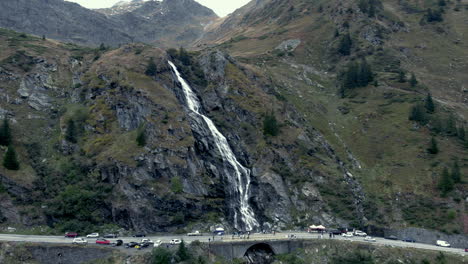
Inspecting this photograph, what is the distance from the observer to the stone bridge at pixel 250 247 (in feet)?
199

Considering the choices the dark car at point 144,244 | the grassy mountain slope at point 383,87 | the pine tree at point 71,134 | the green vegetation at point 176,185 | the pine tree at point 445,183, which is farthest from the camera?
the pine tree at point 71,134

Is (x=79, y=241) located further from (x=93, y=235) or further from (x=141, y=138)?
(x=141, y=138)

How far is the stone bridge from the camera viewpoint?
60.6m

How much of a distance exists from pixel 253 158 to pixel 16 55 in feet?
201

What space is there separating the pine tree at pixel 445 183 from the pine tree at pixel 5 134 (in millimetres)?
76591

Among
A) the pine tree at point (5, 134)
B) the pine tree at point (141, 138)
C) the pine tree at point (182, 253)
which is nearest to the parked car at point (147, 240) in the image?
the pine tree at point (182, 253)

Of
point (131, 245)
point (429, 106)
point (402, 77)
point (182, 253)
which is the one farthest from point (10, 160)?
point (402, 77)

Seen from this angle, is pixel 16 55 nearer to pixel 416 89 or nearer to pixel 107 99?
pixel 107 99

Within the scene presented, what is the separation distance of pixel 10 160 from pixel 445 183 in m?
74.3

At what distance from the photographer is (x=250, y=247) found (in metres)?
63.9

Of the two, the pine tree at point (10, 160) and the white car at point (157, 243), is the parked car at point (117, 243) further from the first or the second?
the pine tree at point (10, 160)

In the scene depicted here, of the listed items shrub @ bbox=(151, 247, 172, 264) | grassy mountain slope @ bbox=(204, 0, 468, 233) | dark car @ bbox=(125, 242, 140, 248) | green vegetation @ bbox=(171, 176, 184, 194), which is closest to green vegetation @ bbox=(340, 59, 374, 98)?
grassy mountain slope @ bbox=(204, 0, 468, 233)

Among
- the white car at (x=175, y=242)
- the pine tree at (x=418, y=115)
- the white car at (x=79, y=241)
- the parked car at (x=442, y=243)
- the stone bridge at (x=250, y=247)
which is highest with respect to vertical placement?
the pine tree at (x=418, y=115)

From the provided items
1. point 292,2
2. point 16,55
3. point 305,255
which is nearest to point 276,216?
point 305,255
